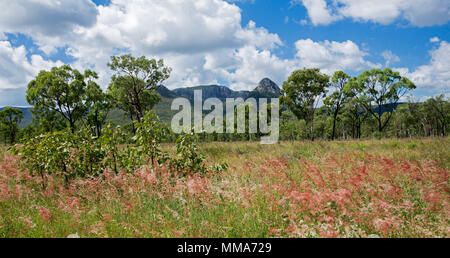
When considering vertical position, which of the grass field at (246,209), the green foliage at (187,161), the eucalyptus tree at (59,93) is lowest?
the grass field at (246,209)

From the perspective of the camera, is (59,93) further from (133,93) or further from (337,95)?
(337,95)

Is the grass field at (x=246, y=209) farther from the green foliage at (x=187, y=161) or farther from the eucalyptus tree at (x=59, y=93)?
the eucalyptus tree at (x=59, y=93)

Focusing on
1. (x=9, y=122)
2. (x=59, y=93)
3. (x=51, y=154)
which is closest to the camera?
(x=51, y=154)

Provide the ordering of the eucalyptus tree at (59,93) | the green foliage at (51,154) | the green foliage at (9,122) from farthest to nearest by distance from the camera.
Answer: the green foliage at (9,122)
the eucalyptus tree at (59,93)
the green foliage at (51,154)

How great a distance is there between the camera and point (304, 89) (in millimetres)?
36656

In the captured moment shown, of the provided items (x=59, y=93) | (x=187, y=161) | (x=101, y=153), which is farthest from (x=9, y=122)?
(x=187, y=161)

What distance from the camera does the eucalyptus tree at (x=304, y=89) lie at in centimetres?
3612

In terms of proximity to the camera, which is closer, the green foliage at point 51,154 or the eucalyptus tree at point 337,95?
the green foliage at point 51,154

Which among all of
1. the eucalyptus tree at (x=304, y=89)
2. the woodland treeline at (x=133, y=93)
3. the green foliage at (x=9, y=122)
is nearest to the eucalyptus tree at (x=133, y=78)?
the woodland treeline at (x=133, y=93)

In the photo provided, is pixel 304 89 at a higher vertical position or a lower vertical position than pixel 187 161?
higher
